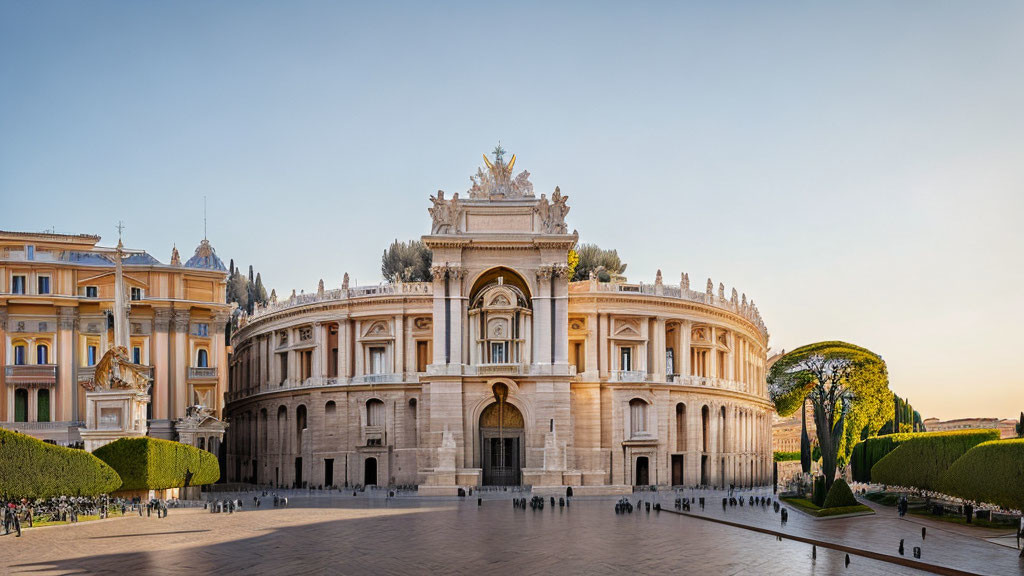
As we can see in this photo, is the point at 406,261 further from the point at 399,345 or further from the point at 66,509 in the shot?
the point at 66,509

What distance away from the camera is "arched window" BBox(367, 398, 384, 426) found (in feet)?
260

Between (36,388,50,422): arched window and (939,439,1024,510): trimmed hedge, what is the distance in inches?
2242

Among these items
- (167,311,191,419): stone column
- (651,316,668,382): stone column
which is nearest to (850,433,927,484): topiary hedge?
(651,316,668,382): stone column

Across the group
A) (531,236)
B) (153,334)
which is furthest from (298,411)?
(531,236)

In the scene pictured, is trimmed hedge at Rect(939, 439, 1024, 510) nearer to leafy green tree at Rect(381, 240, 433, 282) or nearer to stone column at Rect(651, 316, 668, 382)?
stone column at Rect(651, 316, 668, 382)

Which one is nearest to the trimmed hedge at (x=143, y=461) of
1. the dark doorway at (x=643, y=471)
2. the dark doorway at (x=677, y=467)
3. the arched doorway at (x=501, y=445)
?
the arched doorway at (x=501, y=445)

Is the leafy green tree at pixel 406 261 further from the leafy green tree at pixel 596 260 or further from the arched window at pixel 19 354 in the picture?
the arched window at pixel 19 354

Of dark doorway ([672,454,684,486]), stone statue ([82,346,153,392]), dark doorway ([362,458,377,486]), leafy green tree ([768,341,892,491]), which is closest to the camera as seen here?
stone statue ([82,346,153,392])

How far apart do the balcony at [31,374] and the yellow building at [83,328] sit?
0.07 m

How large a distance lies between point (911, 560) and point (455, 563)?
1446 cm

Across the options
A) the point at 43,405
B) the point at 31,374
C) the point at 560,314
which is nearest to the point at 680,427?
the point at 560,314

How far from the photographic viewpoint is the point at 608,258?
109938 mm

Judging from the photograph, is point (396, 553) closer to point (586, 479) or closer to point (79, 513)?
point (79, 513)

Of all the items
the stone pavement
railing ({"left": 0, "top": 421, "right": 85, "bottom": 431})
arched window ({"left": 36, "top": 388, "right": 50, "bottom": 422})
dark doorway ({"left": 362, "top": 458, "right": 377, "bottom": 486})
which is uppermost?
arched window ({"left": 36, "top": 388, "right": 50, "bottom": 422})
